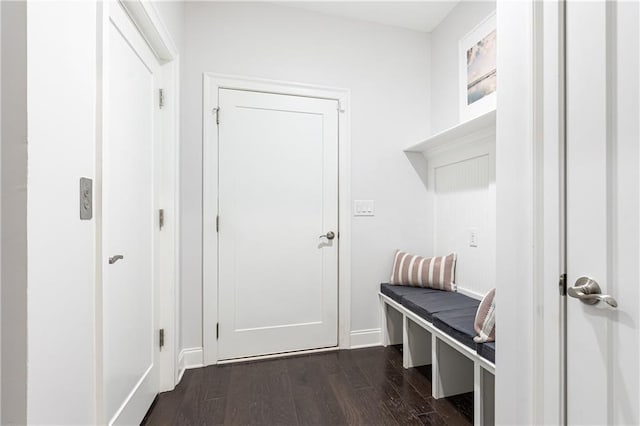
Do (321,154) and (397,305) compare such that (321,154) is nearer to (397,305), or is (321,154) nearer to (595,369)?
(397,305)

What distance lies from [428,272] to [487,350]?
95 cm

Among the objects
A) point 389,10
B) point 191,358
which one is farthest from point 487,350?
point 389,10

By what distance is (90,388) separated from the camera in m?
0.91

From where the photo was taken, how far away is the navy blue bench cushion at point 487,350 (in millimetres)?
1275

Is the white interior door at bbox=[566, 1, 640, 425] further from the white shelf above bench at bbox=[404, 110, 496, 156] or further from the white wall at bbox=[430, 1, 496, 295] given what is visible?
the white wall at bbox=[430, 1, 496, 295]

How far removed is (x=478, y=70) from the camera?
206cm

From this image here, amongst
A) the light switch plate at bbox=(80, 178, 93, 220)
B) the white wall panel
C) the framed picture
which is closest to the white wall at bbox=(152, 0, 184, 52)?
the light switch plate at bbox=(80, 178, 93, 220)

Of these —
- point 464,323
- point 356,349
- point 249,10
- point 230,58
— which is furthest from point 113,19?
point 356,349

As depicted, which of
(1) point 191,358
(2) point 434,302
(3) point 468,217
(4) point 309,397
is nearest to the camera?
(4) point 309,397

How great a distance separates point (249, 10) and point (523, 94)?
2.13m

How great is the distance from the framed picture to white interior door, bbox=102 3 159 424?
7.10 feet

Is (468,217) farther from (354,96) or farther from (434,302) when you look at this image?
(354,96)

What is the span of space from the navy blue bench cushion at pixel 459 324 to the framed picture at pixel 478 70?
137 cm

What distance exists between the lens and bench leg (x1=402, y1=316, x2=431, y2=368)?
6.78ft
